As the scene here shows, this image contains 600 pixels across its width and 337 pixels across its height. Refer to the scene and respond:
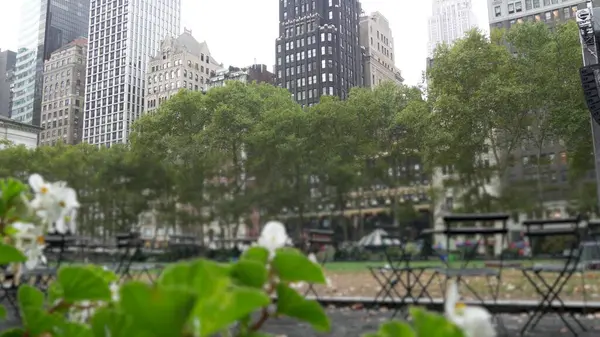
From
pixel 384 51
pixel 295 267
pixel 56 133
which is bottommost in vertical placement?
pixel 295 267

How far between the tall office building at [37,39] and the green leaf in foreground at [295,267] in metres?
110

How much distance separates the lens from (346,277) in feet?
21.0

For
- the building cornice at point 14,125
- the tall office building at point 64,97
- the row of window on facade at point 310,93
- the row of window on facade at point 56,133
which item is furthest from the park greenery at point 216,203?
the tall office building at point 64,97

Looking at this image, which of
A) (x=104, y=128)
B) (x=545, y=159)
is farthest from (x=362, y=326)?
(x=104, y=128)

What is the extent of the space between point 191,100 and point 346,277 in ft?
91.0

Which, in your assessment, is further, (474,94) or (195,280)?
(474,94)

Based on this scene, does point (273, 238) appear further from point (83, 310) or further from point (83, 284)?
point (83, 310)

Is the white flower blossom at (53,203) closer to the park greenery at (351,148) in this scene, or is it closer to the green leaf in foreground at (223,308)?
the green leaf in foreground at (223,308)

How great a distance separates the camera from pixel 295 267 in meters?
0.70

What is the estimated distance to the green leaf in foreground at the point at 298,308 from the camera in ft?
2.32

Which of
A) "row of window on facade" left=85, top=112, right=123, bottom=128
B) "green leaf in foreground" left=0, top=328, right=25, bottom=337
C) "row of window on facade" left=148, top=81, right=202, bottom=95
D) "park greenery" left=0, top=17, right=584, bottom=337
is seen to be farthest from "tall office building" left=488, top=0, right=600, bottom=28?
"row of window on facade" left=85, top=112, right=123, bottom=128

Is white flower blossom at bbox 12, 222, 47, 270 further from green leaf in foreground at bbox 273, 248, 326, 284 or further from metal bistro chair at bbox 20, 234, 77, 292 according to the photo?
metal bistro chair at bbox 20, 234, 77, 292

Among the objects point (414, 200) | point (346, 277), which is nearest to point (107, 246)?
point (346, 277)

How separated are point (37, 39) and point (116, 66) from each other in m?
27.0
